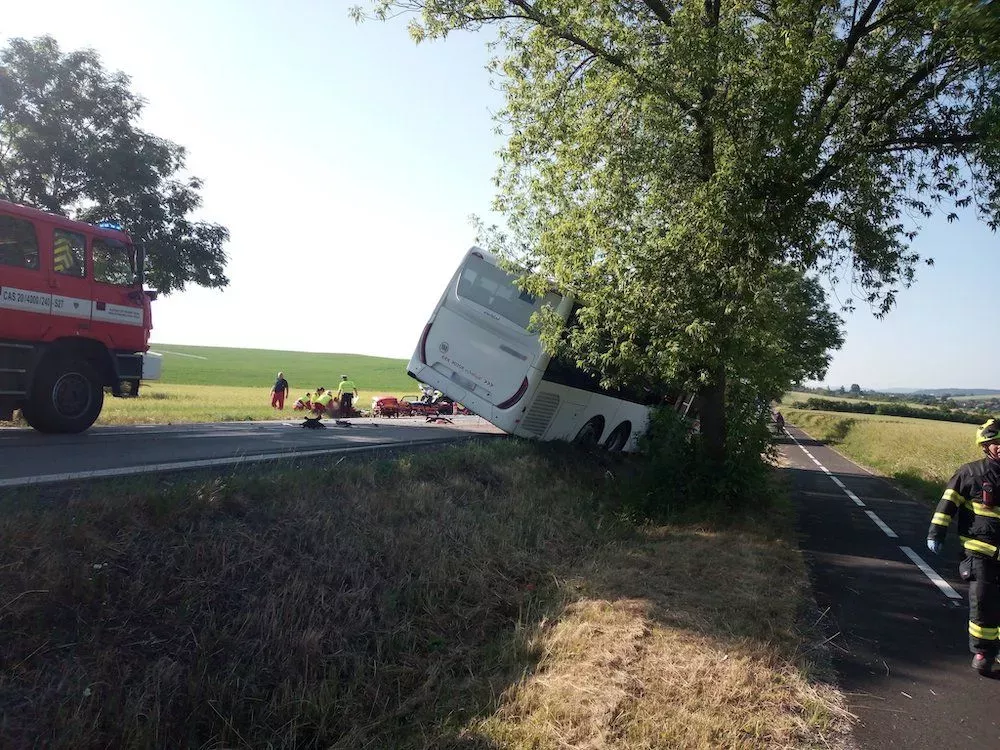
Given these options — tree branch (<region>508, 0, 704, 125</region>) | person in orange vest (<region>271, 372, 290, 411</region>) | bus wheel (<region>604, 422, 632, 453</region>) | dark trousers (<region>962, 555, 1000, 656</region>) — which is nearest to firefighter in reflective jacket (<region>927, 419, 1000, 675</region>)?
dark trousers (<region>962, 555, 1000, 656</region>)

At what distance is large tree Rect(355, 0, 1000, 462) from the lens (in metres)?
8.09

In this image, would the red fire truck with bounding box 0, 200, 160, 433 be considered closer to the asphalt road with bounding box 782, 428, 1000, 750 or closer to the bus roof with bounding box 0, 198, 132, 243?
the bus roof with bounding box 0, 198, 132, 243

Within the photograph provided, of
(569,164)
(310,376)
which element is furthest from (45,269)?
(310,376)

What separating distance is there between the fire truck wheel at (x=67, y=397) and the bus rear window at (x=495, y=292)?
6282 millimetres

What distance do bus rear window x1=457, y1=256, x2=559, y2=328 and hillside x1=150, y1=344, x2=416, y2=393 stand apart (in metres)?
33.6

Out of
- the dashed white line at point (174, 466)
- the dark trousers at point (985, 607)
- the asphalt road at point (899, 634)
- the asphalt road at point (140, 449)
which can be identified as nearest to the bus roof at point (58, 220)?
the asphalt road at point (140, 449)

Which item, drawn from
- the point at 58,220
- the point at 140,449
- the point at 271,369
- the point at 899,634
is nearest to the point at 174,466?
the point at 140,449

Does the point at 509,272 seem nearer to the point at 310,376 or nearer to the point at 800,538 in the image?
the point at 800,538

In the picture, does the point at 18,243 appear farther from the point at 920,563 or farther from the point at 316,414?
the point at 920,563

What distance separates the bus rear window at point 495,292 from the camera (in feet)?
39.6

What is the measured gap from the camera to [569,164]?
9656mm

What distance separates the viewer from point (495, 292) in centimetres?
1230

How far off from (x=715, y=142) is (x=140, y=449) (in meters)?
8.87

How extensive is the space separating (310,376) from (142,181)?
168 ft
